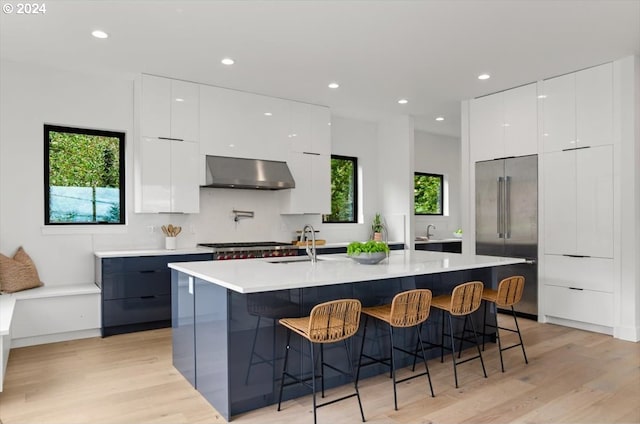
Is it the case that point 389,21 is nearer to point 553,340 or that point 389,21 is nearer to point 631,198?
point 631,198

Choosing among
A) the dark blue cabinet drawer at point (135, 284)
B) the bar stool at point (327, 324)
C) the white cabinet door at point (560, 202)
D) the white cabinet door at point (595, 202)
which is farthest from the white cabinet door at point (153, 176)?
the white cabinet door at point (595, 202)

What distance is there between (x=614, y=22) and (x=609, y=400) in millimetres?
2941

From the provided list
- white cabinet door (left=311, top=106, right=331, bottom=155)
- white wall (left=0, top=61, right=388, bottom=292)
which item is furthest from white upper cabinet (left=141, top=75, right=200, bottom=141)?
white cabinet door (left=311, top=106, right=331, bottom=155)

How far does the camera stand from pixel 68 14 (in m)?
3.46

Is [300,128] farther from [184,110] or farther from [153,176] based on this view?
[153,176]

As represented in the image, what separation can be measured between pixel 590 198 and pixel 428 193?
3.77 meters

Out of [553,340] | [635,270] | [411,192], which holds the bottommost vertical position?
[553,340]

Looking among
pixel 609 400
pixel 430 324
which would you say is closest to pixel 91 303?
pixel 430 324

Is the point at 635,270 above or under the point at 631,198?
under

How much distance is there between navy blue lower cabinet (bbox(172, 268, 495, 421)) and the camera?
8.88 feet

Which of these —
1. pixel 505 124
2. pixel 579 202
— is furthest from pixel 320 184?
pixel 579 202

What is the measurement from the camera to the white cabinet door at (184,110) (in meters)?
5.10

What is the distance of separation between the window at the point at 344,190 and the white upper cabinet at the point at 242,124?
1423 millimetres

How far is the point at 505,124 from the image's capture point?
215 inches
